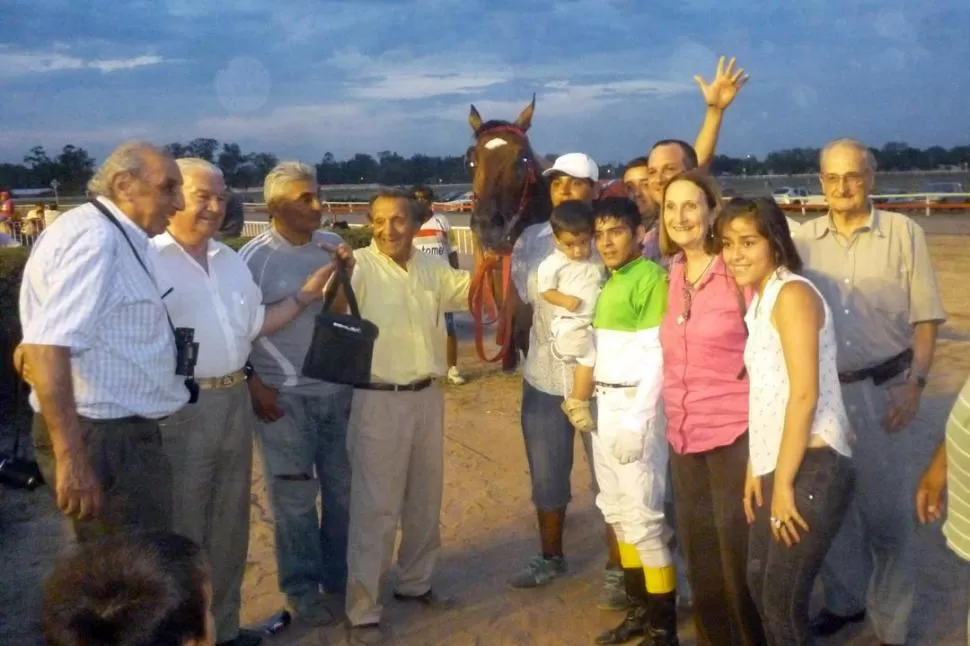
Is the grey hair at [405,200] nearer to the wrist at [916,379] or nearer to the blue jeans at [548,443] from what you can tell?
→ the blue jeans at [548,443]

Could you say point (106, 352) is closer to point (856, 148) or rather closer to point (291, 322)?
point (291, 322)

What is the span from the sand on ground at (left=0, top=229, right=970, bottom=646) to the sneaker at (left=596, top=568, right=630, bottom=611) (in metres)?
0.04

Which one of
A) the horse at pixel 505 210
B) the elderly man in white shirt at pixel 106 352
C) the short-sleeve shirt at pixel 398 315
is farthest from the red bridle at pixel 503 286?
the elderly man in white shirt at pixel 106 352

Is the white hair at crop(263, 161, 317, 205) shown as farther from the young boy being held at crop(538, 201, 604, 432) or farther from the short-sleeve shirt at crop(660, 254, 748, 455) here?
the short-sleeve shirt at crop(660, 254, 748, 455)

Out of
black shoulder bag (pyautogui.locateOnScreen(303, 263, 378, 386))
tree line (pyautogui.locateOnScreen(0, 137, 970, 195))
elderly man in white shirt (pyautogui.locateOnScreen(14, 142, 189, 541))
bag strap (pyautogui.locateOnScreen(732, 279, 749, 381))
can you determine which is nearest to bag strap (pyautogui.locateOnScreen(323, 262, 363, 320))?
black shoulder bag (pyautogui.locateOnScreen(303, 263, 378, 386))

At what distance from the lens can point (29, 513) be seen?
231 inches

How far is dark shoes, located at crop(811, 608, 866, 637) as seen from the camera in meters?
3.92

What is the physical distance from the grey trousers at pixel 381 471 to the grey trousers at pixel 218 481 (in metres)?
0.50

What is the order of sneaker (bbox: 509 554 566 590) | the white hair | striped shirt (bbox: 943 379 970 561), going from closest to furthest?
striped shirt (bbox: 943 379 970 561) → the white hair → sneaker (bbox: 509 554 566 590)

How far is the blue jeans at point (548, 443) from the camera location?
4223mm

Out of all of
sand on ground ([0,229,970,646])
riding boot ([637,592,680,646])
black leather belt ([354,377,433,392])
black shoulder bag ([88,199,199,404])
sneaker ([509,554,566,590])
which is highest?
black shoulder bag ([88,199,199,404])

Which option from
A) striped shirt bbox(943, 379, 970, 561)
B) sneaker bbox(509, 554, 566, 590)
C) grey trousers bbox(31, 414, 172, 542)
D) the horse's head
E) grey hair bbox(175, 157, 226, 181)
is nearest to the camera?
striped shirt bbox(943, 379, 970, 561)

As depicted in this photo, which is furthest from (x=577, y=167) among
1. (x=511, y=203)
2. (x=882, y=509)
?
(x=882, y=509)

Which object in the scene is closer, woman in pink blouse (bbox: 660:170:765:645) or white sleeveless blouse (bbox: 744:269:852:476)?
white sleeveless blouse (bbox: 744:269:852:476)
